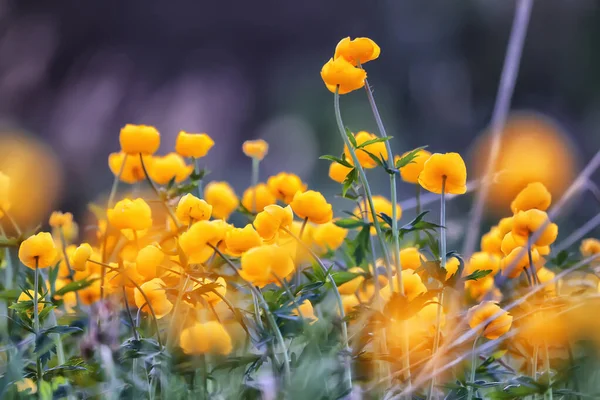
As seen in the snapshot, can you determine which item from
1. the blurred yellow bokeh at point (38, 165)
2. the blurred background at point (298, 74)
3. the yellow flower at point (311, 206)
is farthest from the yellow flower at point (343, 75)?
the blurred background at point (298, 74)

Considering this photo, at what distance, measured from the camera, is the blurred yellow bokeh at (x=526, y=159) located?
144 centimetres

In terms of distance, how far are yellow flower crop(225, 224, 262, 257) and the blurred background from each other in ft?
8.84

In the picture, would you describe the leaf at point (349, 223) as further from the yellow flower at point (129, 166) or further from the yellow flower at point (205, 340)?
the yellow flower at point (129, 166)

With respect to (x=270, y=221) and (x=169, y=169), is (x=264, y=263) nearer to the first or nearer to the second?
(x=270, y=221)

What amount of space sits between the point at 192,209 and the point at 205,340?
7.5 inches

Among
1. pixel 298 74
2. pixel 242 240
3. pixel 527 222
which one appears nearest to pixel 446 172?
pixel 527 222

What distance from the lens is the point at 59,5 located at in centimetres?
489

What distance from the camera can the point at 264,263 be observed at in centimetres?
77

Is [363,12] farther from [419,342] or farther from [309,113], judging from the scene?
[419,342]

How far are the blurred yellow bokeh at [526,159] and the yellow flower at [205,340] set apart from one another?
50 centimetres

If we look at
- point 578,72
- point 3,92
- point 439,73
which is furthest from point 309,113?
point 3,92

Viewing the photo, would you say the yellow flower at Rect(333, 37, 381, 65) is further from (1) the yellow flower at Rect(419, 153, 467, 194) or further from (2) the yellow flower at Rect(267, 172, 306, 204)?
(2) the yellow flower at Rect(267, 172, 306, 204)

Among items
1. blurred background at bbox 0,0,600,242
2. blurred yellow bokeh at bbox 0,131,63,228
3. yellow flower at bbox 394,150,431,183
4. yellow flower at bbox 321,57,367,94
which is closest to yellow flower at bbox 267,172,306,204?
yellow flower at bbox 394,150,431,183

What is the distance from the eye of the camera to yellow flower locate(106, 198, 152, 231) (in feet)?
3.05
